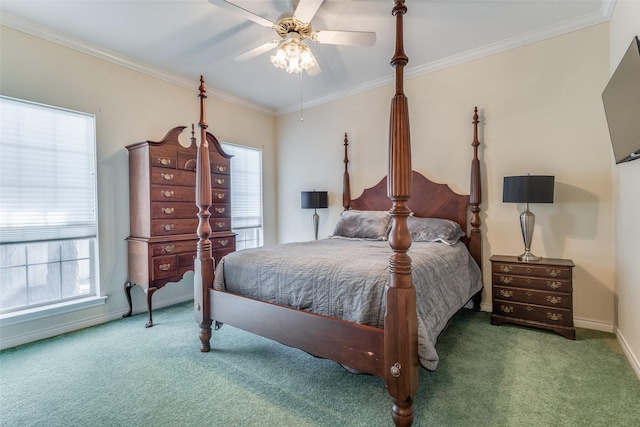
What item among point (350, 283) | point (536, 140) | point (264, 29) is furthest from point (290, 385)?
point (536, 140)

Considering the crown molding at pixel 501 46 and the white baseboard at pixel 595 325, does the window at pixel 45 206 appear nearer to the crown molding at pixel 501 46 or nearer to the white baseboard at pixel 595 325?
the crown molding at pixel 501 46

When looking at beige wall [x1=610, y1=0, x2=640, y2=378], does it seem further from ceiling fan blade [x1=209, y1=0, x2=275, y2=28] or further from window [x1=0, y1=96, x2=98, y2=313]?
window [x1=0, y1=96, x2=98, y2=313]

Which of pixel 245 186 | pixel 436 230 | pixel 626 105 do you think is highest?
pixel 626 105

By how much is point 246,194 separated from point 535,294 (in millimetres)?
3759

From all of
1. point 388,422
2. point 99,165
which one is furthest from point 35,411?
point 99,165

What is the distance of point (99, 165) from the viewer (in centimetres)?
309

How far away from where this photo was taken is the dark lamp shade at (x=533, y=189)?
257 cm

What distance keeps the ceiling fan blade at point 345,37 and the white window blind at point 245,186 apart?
2.39m

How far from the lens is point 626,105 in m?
1.77

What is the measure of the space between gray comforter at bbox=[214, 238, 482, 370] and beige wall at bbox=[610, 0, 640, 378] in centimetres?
107

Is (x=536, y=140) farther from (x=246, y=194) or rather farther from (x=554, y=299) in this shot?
(x=246, y=194)

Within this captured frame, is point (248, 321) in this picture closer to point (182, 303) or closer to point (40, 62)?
point (182, 303)

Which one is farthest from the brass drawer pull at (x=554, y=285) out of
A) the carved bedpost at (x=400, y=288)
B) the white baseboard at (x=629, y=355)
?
the carved bedpost at (x=400, y=288)

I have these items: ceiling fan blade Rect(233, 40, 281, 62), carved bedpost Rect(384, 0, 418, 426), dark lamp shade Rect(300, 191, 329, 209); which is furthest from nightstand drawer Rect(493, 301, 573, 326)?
ceiling fan blade Rect(233, 40, 281, 62)
